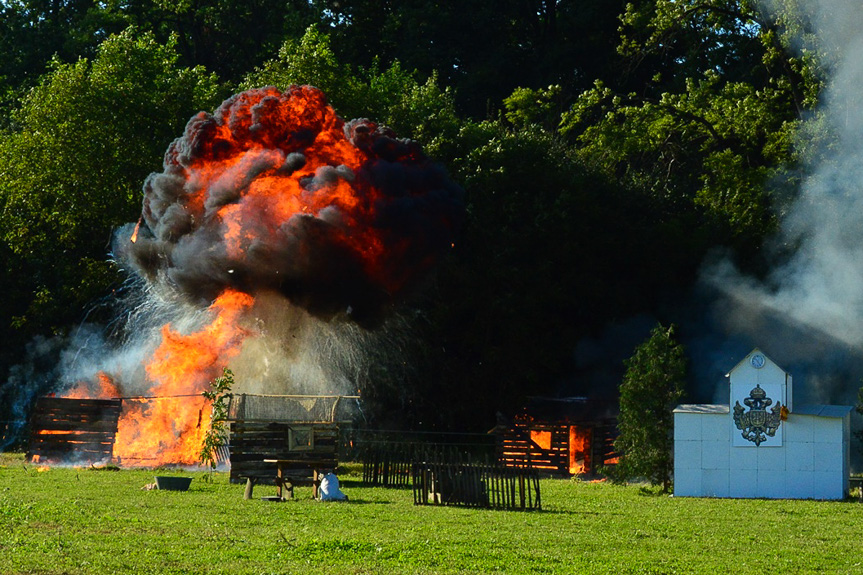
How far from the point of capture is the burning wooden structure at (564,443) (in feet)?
148

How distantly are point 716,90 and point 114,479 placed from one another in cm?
4181

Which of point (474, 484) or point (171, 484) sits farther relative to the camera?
point (171, 484)

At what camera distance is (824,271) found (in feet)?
165

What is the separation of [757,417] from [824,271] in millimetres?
17445

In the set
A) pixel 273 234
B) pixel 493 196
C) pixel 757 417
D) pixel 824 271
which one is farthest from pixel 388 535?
pixel 824 271

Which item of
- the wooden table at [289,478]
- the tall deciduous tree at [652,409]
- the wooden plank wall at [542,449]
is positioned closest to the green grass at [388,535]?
Answer: the wooden table at [289,478]

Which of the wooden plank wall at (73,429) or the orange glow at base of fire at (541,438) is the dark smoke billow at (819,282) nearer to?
the orange glow at base of fire at (541,438)

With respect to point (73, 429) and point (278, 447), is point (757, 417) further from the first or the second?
point (73, 429)

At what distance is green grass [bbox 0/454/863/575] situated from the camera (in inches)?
709

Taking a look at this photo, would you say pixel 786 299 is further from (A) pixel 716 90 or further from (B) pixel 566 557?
(B) pixel 566 557

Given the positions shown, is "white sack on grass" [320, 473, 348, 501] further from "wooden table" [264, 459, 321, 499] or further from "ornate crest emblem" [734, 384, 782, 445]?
"ornate crest emblem" [734, 384, 782, 445]

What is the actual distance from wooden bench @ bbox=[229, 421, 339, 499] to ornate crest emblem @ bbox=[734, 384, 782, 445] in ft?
39.7

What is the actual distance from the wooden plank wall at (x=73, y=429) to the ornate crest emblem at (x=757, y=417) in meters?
20.7

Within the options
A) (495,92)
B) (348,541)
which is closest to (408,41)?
(495,92)
